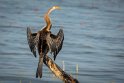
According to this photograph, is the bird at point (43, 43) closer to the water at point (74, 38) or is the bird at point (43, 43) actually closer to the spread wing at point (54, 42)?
the spread wing at point (54, 42)

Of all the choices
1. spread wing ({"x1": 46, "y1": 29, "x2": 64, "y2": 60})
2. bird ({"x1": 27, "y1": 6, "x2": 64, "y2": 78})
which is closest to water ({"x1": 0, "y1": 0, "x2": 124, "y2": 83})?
spread wing ({"x1": 46, "y1": 29, "x2": 64, "y2": 60})

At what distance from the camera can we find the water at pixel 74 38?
1666cm

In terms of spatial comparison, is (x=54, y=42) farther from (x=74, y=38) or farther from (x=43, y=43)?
(x=74, y=38)

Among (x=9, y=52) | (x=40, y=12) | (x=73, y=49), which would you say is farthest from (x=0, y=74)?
(x=40, y=12)

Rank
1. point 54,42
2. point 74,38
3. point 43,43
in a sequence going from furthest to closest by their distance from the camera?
point 74,38
point 54,42
point 43,43

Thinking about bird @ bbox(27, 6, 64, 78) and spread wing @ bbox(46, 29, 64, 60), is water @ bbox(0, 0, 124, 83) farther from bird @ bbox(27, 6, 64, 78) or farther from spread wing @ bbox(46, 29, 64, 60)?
bird @ bbox(27, 6, 64, 78)

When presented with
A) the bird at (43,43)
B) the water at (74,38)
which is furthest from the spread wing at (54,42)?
the water at (74,38)

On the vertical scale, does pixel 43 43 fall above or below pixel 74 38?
above

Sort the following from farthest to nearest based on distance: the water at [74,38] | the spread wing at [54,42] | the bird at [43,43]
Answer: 1. the water at [74,38]
2. the spread wing at [54,42]
3. the bird at [43,43]

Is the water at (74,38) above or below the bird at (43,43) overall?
below

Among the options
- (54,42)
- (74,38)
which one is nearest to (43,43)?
(54,42)

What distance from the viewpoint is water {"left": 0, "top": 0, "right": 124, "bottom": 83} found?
656 inches

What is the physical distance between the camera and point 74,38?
21.3m

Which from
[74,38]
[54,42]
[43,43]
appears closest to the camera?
[43,43]
